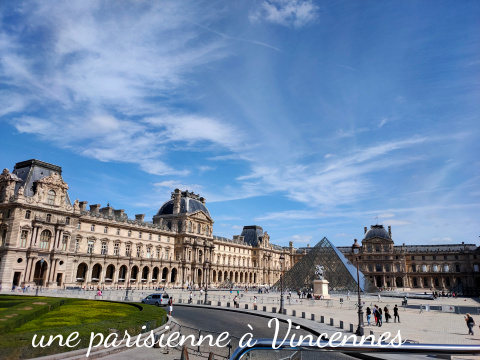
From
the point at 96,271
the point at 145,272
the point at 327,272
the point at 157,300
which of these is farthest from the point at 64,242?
the point at 327,272

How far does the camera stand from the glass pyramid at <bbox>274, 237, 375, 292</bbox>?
6100 cm

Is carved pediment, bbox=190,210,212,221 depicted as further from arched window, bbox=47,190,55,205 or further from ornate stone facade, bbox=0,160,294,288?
arched window, bbox=47,190,55,205

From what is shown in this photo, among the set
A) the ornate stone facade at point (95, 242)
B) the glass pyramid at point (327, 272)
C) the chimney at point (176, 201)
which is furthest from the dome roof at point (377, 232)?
the chimney at point (176, 201)

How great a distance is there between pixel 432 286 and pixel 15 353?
114 m

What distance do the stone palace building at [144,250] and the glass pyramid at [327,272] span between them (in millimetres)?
21456

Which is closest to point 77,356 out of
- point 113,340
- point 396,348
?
point 113,340

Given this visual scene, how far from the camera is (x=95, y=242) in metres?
60.5

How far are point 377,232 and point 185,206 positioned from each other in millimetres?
62884

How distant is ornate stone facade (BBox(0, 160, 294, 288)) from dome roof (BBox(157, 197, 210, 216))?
0.82 feet

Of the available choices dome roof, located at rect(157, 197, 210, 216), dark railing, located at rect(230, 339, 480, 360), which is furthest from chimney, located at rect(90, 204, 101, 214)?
dark railing, located at rect(230, 339, 480, 360)

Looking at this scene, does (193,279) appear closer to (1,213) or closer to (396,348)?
(1,213)

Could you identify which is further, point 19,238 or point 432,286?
point 432,286

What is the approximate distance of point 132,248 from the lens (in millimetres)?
68188

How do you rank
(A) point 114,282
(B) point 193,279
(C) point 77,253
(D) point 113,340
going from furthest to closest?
(B) point 193,279, (A) point 114,282, (C) point 77,253, (D) point 113,340
